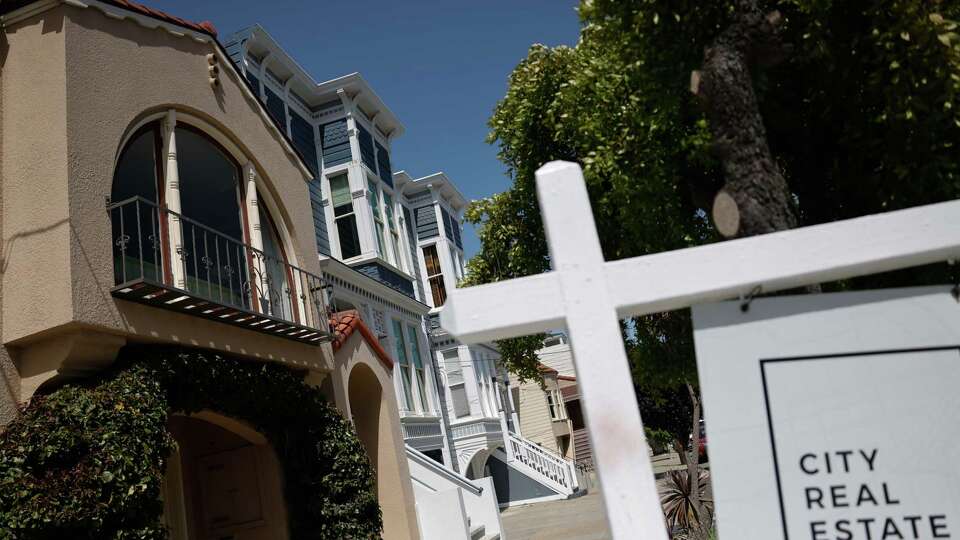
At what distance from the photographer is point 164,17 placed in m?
8.73

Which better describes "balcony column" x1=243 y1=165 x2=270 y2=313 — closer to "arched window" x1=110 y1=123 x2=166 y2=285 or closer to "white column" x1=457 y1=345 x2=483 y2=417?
"arched window" x1=110 y1=123 x2=166 y2=285

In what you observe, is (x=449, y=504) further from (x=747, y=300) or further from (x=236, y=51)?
(x=747, y=300)

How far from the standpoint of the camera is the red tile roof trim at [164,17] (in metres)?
8.02

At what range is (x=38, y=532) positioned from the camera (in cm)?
554

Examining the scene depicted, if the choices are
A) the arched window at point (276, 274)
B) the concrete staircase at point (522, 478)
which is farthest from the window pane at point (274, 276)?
the concrete staircase at point (522, 478)

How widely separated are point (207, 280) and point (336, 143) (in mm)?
10640

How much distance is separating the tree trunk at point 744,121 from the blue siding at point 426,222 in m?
23.9

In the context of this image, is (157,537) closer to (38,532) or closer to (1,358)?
(38,532)

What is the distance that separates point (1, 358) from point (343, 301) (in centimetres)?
1094

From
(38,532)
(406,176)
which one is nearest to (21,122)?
(38,532)

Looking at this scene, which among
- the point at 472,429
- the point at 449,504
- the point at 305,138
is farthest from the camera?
the point at 472,429

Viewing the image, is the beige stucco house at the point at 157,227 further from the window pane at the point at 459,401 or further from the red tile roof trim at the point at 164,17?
the window pane at the point at 459,401

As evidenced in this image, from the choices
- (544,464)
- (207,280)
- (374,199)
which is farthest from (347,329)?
(544,464)

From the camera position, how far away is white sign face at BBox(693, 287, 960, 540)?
219cm
